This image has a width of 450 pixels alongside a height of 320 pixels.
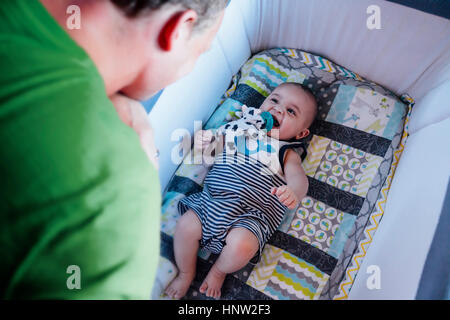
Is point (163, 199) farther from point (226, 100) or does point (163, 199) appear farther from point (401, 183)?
point (401, 183)

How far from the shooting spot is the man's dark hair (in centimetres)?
50

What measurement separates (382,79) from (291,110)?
1.39 ft

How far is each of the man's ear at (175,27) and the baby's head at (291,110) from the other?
27.5 inches

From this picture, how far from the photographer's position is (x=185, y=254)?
3.31 ft

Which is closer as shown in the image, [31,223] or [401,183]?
[31,223]

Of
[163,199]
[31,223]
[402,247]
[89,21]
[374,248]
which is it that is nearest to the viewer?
[31,223]

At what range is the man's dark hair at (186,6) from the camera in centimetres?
50

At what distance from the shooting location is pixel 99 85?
0.47 metres

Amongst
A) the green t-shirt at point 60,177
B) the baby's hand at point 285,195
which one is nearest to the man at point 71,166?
the green t-shirt at point 60,177

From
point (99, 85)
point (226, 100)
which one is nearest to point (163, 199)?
point (226, 100)

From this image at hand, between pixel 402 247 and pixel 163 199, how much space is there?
77 centimetres

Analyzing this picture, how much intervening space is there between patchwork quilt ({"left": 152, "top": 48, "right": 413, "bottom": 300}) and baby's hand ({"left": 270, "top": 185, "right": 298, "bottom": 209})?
14 cm

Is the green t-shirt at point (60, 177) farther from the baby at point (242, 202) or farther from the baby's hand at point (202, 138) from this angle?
the baby's hand at point (202, 138)

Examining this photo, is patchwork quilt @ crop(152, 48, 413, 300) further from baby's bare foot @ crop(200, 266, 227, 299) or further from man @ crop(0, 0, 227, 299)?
man @ crop(0, 0, 227, 299)
